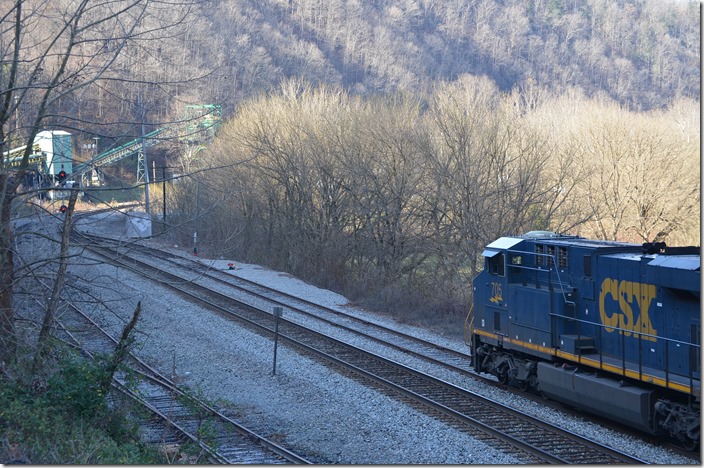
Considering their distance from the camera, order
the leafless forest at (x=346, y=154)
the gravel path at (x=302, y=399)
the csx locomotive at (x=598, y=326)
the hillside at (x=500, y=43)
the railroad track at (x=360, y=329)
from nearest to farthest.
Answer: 1. the leafless forest at (x=346, y=154)
2. the gravel path at (x=302, y=399)
3. the csx locomotive at (x=598, y=326)
4. the railroad track at (x=360, y=329)
5. the hillside at (x=500, y=43)

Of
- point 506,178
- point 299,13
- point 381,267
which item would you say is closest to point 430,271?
point 381,267

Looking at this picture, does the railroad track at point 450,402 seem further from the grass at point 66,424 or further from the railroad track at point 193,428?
the railroad track at point 193,428

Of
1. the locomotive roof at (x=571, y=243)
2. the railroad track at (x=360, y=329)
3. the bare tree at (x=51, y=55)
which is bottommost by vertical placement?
the railroad track at (x=360, y=329)

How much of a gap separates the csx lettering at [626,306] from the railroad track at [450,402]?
2082mm

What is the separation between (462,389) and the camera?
13859 millimetres

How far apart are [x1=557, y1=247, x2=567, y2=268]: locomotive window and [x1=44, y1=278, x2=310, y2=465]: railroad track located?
627 cm

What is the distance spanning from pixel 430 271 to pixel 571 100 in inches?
1248

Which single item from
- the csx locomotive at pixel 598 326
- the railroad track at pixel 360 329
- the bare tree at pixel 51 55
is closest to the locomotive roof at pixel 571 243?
the csx locomotive at pixel 598 326

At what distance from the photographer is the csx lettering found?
11.5 meters

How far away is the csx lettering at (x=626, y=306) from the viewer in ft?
37.8

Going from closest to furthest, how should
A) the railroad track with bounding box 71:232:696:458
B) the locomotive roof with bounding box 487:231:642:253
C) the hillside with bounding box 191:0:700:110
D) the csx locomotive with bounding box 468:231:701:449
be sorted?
the csx locomotive with bounding box 468:231:701:449
the railroad track with bounding box 71:232:696:458
the locomotive roof with bounding box 487:231:642:253
the hillside with bounding box 191:0:700:110

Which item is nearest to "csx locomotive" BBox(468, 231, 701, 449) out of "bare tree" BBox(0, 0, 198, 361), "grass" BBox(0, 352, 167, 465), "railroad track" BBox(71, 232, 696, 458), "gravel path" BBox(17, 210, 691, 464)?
"railroad track" BBox(71, 232, 696, 458)

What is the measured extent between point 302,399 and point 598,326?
566 cm

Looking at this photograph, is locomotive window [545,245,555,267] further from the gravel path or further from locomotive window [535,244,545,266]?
the gravel path
